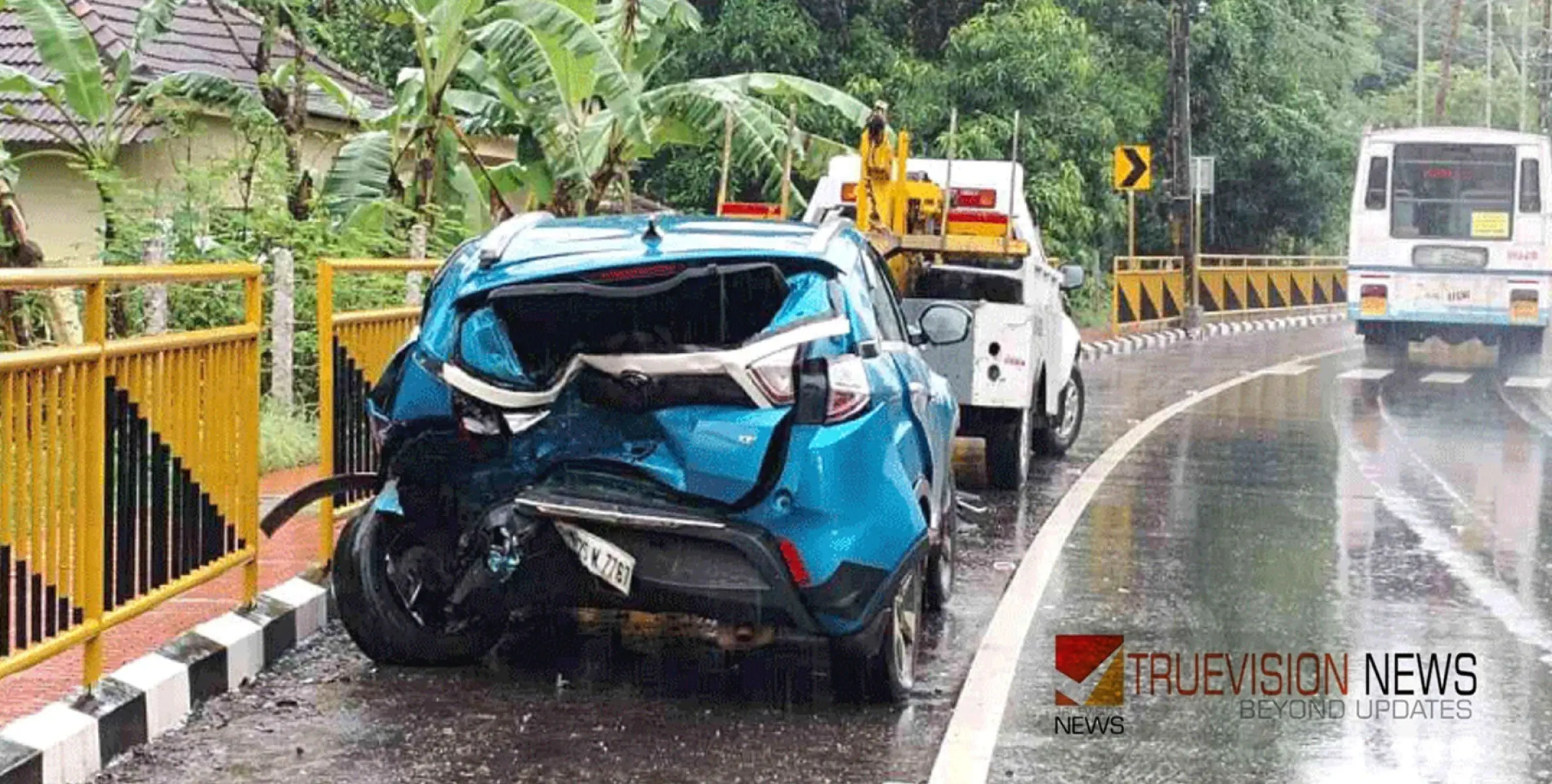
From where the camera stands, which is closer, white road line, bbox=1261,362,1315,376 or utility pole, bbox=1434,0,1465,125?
white road line, bbox=1261,362,1315,376

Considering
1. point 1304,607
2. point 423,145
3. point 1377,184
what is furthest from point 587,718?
point 1377,184

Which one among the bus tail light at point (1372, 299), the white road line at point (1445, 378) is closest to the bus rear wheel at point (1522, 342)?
the white road line at point (1445, 378)

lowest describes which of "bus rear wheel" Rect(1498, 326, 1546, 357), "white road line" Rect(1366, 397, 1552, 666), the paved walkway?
"white road line" Rect(1366, 397, 1552, 666)

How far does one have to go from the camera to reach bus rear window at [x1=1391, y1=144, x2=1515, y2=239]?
28438mm

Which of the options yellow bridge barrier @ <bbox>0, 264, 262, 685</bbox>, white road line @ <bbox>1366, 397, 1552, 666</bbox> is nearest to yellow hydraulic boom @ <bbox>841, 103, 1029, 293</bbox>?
white road line @ <bbox>1366, 397, 1552, 666</bbox>

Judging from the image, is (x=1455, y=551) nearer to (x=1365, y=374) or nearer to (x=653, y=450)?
(x=653, y=450)

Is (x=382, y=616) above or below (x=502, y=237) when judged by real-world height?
below

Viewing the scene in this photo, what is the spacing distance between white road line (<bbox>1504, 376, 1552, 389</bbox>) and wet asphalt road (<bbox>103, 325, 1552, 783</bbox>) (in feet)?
38.3

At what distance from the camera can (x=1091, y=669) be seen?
26.3 ft

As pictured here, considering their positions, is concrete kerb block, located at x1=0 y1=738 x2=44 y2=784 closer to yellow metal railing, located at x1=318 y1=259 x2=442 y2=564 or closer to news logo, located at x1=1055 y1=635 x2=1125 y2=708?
yellow metal railing, located at x1=318 y1=259 x2=442 y2=564

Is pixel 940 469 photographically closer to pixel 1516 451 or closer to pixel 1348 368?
pixel 1516 451

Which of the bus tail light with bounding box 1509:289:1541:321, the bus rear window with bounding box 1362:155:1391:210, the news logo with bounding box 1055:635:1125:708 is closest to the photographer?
the news logo with bounding box 1055:635:1125:708

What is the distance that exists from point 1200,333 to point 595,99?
19.7 metres

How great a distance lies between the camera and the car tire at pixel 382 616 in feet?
25.0
